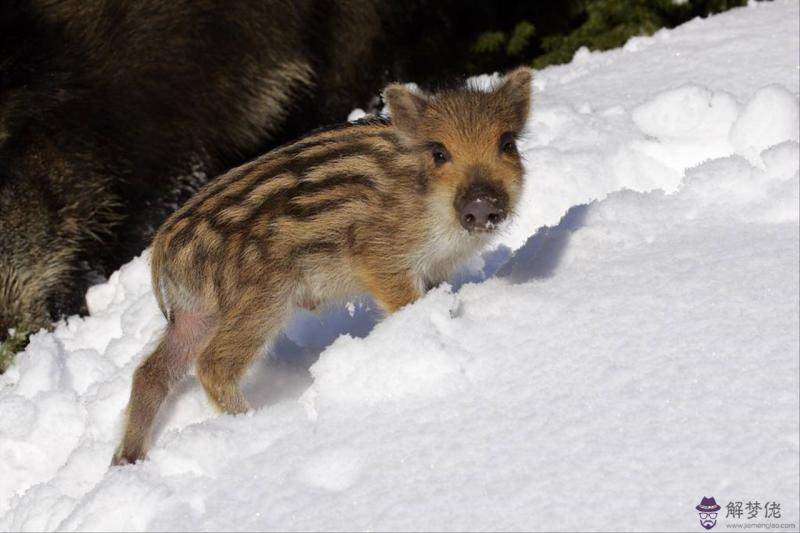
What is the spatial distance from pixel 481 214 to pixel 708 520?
1.13m

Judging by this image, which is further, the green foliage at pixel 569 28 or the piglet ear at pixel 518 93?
the green foliage at pixel 569 28

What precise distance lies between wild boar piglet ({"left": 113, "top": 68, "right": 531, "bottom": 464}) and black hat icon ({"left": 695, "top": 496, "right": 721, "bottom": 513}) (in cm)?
119

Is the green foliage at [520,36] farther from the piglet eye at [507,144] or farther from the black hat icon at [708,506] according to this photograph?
the black hat icon at [708,506]

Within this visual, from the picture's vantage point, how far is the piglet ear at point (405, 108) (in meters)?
3.65

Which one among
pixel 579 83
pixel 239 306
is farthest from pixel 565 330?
pixel 579 83

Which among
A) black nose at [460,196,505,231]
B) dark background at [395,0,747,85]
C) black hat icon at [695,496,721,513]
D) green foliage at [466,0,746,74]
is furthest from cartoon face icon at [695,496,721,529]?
green foliage at [466,0,746,74]

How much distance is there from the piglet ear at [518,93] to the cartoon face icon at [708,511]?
1515mm

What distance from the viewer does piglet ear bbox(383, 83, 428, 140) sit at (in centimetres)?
365

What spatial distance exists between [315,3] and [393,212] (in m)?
2.82

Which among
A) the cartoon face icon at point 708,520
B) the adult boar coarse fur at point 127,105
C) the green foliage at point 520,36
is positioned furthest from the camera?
the green foliage at point 520,36

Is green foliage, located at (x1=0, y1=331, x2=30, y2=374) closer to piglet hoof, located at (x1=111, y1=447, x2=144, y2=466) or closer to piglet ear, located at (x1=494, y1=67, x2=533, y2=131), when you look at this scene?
piglet hoof, located at (x1=111, y1=447, x2=144, y2=466)

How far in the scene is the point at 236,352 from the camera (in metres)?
3.58

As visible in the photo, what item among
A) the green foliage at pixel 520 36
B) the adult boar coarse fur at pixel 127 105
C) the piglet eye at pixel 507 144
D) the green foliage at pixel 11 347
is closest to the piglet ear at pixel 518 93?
the piglet eye at pixel 507 144

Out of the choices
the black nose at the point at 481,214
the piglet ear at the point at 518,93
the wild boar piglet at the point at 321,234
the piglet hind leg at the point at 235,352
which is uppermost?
the piglet ear at the point at 518,93
